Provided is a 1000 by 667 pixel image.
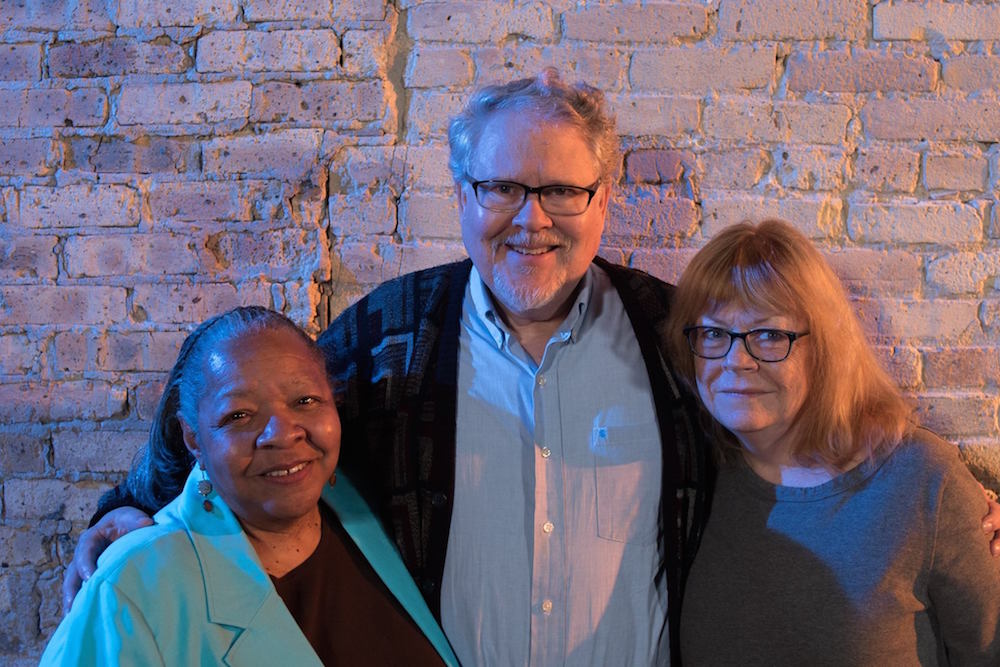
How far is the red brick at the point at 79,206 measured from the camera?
78.2 inches

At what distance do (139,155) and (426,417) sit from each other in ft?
3.48

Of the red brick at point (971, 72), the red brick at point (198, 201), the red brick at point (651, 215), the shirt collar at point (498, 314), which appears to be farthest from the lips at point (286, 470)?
the red brick at point (971, 72)

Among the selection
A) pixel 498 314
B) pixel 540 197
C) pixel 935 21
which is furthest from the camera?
pixel 935 21

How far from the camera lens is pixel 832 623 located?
1.46 metres

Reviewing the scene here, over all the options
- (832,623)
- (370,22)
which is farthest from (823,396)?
(370,22)

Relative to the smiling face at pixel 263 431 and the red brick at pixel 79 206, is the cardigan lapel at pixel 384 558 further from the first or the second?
the red brick at pixel 79 206

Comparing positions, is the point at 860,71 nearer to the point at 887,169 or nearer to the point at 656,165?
the point at 887,169

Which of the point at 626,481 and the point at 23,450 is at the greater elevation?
the point at 626,481

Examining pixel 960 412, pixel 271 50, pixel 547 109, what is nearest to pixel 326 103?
pixel 271 50

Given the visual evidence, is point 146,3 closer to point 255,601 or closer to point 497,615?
point 255,601

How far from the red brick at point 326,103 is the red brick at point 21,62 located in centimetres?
57

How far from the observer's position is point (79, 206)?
1991 mm

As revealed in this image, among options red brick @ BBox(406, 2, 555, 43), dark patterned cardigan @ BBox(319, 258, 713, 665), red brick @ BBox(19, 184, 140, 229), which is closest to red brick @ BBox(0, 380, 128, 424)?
red brick @ BBox(19, 184, 140, 229)

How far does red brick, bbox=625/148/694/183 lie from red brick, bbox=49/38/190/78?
1.14m
